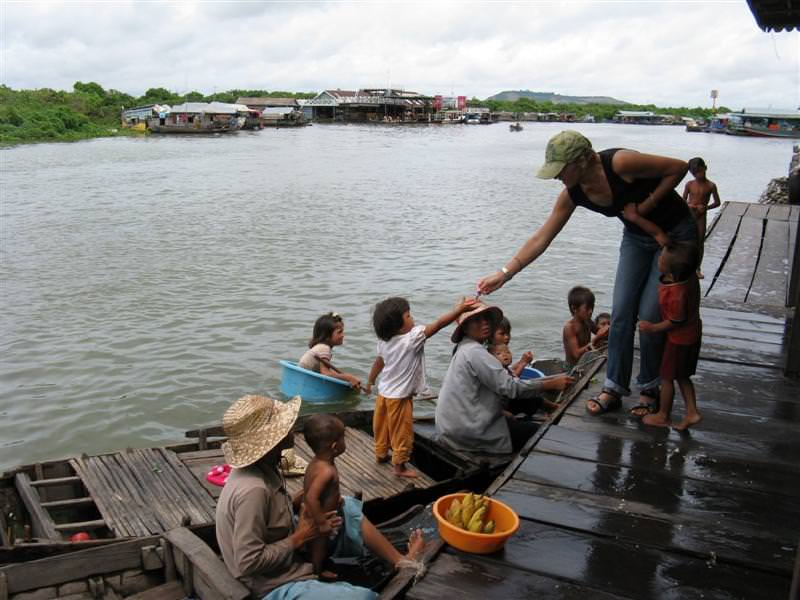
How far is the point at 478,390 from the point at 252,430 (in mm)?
1929

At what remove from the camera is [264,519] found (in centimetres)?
312

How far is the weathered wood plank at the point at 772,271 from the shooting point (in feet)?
26.7

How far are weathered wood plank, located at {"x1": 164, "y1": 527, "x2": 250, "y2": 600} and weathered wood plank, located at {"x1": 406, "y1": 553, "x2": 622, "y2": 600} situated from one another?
0.81 meters

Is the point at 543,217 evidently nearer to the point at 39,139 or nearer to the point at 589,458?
the point at 589,458

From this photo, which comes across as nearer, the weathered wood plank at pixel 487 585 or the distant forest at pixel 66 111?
the weathered wood plank at pixel 487 585

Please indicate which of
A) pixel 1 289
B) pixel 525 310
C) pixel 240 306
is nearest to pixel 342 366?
pixel 240 306

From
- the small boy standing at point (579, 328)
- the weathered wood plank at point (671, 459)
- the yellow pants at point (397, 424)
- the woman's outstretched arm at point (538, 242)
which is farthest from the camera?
the small boy standing at point (579, 328)

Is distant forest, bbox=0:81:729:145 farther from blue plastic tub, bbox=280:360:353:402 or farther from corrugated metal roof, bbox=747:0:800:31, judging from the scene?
corrugated metal roof, bbox=747:0:800:31

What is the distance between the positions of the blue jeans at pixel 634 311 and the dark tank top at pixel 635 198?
0.13m

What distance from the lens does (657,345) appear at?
4.48 m

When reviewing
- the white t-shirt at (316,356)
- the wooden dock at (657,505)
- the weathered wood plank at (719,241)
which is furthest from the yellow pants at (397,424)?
the weathered wood plank at (719,241)

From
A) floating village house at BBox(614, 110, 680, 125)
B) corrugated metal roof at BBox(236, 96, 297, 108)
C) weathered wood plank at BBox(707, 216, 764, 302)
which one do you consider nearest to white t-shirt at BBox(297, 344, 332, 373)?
weathered wood plank at BBox(707, 216, 764, 302)

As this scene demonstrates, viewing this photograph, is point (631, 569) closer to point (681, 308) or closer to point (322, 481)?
point (322, 481)

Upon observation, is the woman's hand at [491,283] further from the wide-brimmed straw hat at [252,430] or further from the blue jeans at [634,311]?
the wide-brimmed straw hat at [252,430]
